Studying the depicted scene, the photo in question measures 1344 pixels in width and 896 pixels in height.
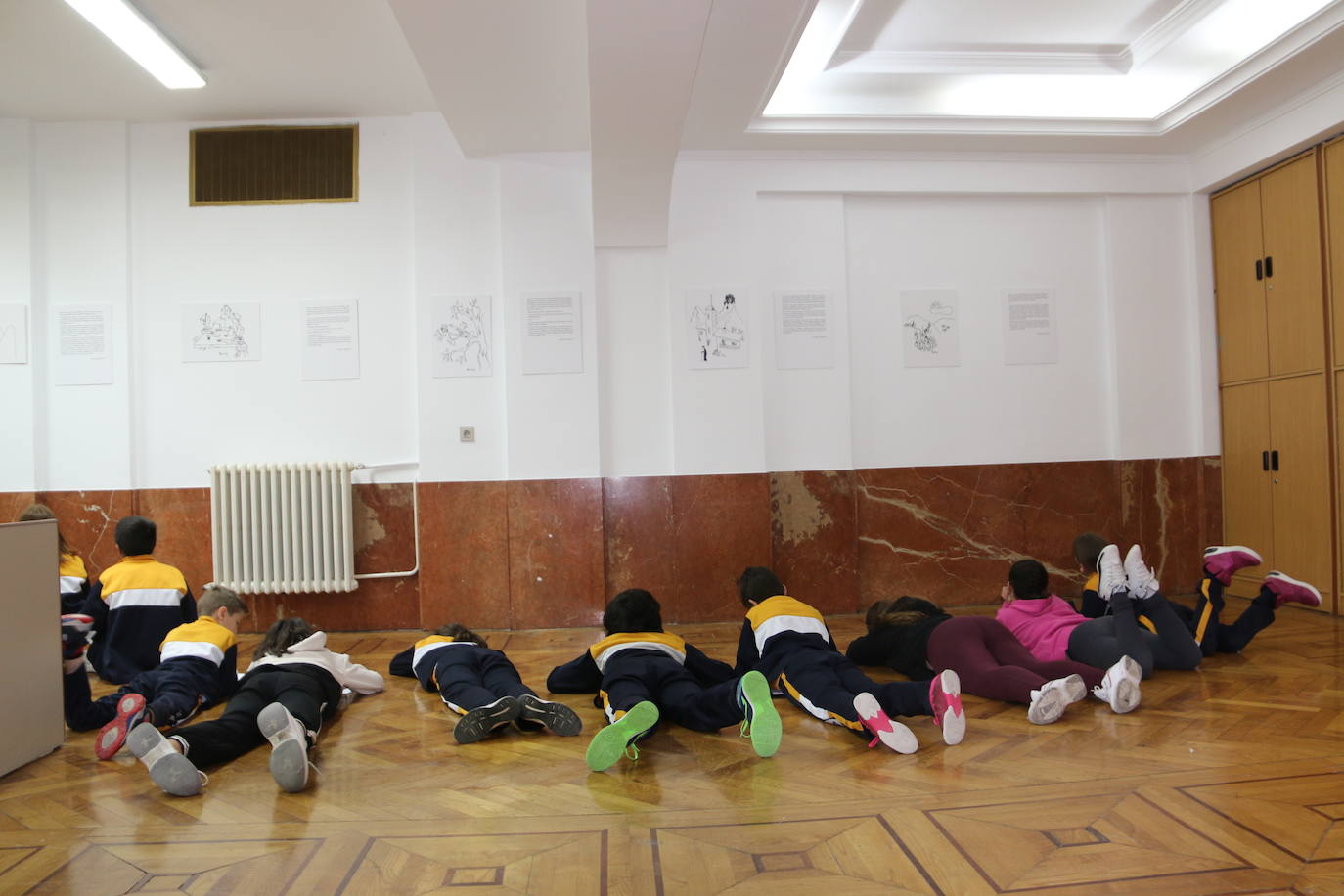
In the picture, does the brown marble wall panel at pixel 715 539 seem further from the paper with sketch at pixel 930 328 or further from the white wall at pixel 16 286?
the white wall at pixel 16 286

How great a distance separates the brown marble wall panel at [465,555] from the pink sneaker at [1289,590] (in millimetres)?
4028

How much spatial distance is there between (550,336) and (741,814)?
11.9 feet

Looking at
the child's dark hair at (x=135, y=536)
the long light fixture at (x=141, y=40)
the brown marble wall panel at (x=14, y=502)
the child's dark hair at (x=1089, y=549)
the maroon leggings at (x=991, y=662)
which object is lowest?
the maroon leggings at (x=991, y=662)

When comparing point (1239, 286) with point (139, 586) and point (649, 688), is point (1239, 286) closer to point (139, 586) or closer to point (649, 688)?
point (649, 688)

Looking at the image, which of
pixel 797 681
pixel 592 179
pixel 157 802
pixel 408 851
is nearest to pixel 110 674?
pixel 157 802

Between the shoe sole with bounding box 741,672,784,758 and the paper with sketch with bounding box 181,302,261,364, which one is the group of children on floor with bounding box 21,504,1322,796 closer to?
the shoe sole with bounding box 741,672,784,758

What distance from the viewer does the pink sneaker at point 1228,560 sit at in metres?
3.82

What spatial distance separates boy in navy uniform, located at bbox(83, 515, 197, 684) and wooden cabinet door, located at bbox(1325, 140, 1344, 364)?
6.21 m

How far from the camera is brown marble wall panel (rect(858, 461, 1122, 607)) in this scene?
5.57m

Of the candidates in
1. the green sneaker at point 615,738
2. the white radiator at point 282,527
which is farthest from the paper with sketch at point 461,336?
the green sneaker at point 615,738

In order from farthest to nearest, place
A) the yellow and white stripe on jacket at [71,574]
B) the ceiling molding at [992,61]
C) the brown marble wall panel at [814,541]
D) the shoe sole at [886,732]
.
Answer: the brown marble wall panel at [814,541], the ceiling molding at [992,61], the yellow and white stripe on jacket at [71,574], the shoe sole at [886,732]

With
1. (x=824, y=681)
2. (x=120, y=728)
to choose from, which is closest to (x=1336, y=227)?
(x=824, y=681)

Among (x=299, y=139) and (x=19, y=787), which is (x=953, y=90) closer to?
(x=299, y=139)

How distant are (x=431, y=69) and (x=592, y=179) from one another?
1.00 meters
